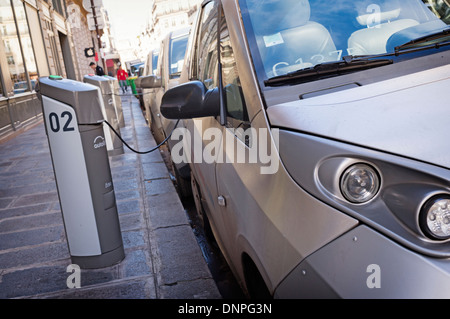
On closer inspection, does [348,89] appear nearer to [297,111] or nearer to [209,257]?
[297,111]

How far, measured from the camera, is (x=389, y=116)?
5.60 ft

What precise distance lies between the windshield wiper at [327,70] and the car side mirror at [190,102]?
495 mm

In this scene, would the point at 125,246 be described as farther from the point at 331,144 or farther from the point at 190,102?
the point at 331,144

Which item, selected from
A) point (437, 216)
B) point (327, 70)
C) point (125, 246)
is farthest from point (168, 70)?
point (437, 216)

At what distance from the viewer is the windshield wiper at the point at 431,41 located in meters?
2.25

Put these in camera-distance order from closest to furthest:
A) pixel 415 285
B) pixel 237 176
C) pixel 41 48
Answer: pixel 415 285 < pixel 237 176 < pixel 41 48

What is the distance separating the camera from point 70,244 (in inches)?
134

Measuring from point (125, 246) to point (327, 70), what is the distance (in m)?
2.34

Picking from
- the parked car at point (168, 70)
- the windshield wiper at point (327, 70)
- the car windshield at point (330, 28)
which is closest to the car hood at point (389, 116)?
the windshield wiper at point (327, 70)

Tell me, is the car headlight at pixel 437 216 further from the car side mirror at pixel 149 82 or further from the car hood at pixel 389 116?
the car side mirror at pixel 149 82

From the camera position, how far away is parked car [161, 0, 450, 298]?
57.9 inches
